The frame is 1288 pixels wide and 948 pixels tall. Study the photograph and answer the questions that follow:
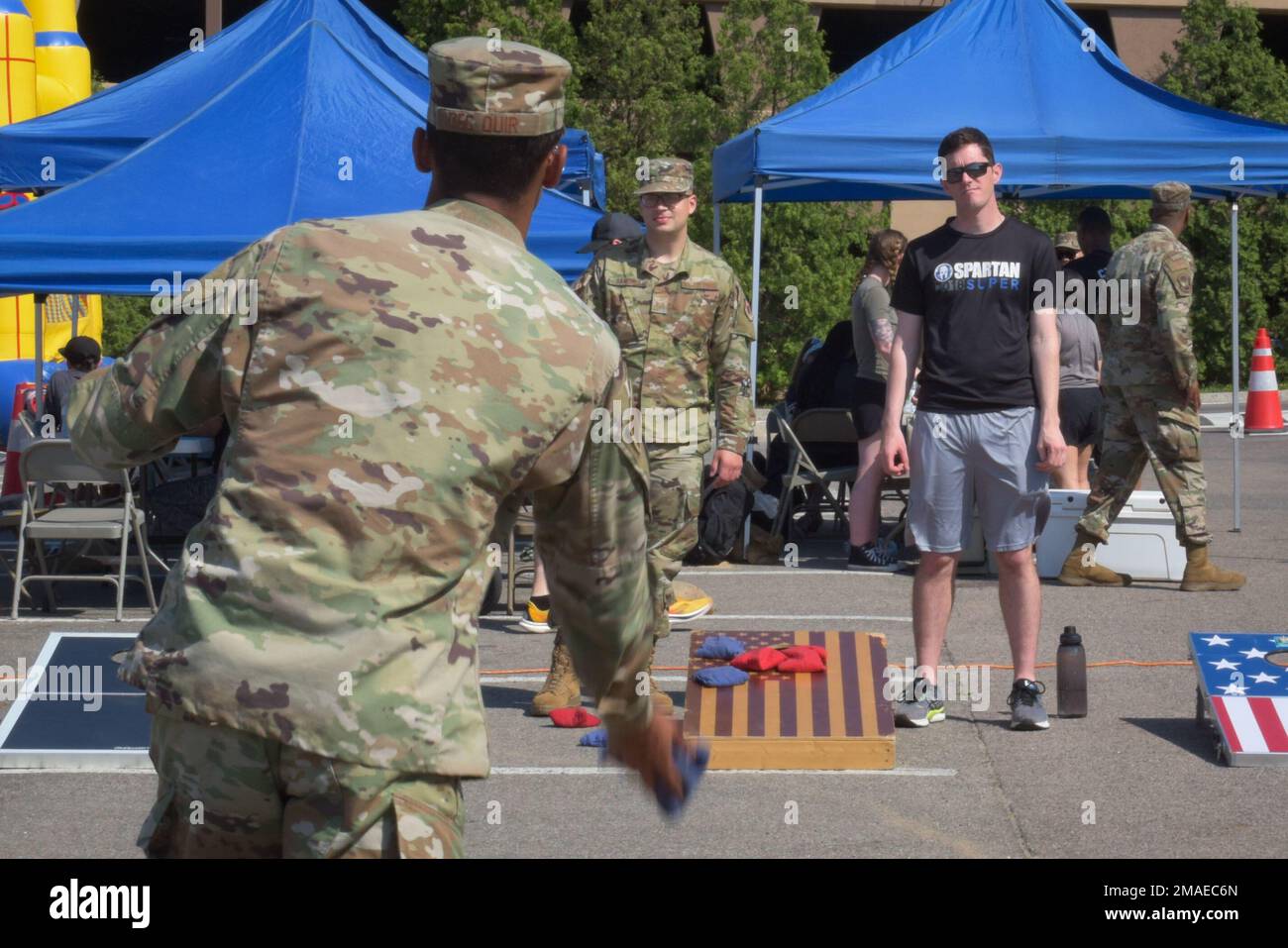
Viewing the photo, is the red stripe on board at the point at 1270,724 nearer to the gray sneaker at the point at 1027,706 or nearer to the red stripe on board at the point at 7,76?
the gray sneaker at the point at 1027,706

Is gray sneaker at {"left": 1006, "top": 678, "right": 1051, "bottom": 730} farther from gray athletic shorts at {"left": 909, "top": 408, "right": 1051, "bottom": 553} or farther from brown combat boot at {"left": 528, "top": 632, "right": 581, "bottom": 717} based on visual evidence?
brown combat boot at {"left": 528, "top": 632, "right": 581, "bottom": 717}

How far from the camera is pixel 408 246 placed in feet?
7.84

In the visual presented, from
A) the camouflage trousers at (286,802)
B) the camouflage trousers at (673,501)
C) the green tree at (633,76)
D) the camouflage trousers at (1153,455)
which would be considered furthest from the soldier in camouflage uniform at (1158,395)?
the green tree at (633,76)

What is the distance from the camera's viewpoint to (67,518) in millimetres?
9195

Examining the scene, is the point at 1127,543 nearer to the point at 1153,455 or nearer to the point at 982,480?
the point at 1153,455

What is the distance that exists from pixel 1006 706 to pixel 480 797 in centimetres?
234

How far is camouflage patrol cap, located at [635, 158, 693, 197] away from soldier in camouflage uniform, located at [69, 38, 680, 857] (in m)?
4.47

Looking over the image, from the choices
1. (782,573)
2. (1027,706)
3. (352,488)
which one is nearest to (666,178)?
(1027,706)

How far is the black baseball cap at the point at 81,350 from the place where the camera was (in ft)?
36.1

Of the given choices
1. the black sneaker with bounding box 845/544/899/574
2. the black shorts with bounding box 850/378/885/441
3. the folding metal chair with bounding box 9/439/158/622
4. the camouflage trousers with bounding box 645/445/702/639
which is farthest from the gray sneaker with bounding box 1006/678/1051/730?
the folding metal chair with bounding box 9/439/158/622

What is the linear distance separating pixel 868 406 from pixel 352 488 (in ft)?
28.9

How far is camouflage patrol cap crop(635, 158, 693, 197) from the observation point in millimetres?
6930
